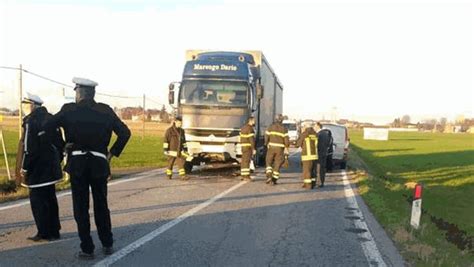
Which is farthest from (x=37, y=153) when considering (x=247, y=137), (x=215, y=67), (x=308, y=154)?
(x=215, y=67)

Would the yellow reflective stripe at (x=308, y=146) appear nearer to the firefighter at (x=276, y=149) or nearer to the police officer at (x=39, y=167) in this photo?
the firefighter at (x=276, y=149)

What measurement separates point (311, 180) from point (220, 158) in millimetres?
3109

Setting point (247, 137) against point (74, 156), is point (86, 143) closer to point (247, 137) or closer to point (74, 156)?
point (74, 156)

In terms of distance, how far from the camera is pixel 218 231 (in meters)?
8.00

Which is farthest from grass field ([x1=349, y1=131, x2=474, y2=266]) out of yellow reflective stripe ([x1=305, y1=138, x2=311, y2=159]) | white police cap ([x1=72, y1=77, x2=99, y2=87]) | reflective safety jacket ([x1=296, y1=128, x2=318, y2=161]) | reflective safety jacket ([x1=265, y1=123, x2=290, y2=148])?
white police cap ([x1=72, y1=77, x2=99, y2=87])

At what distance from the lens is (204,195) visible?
11945 mm

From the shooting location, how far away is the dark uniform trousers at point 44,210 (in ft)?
22.5

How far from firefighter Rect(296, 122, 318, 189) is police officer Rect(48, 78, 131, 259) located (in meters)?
8.59

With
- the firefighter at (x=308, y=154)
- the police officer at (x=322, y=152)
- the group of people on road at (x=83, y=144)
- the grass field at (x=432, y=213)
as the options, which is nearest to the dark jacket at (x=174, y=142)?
the firefighter at (x=308, y=154)

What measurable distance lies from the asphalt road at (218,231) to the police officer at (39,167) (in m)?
0.29

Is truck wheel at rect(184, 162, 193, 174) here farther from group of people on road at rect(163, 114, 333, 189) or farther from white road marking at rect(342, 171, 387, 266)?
white road marking at rect(342, 171, 387, 266)

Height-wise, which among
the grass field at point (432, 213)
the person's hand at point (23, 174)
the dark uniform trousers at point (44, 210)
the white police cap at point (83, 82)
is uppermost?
the white police cap at point (83, 82)

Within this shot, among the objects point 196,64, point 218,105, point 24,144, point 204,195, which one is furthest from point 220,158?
point 24,144

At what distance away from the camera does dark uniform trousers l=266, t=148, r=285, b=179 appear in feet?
47.4
